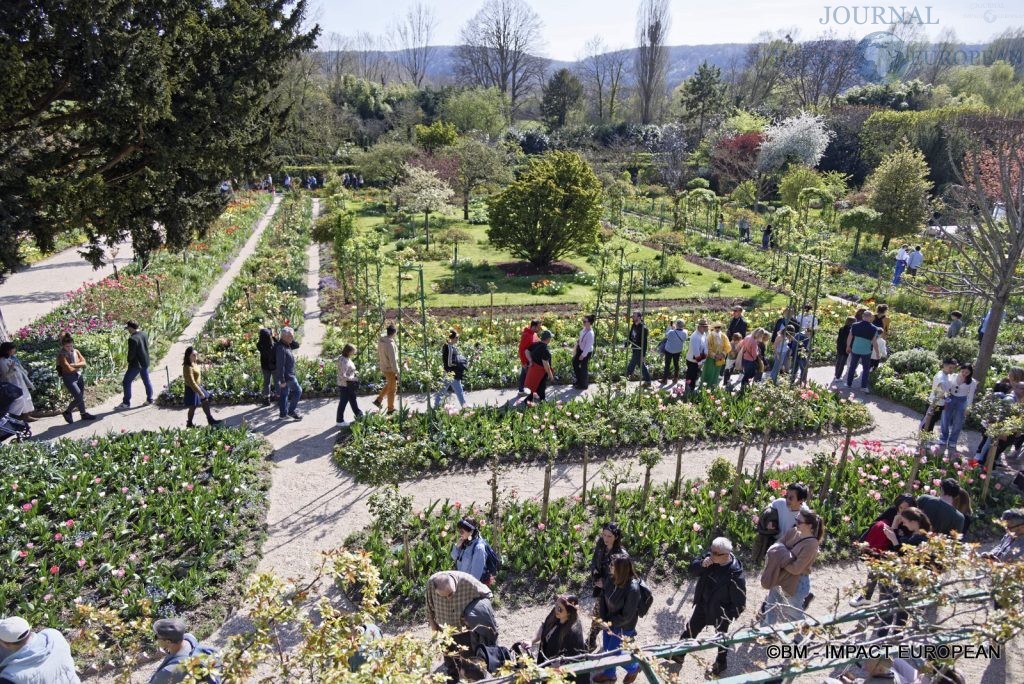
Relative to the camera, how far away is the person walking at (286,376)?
10227mm

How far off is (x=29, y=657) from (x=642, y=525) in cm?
545

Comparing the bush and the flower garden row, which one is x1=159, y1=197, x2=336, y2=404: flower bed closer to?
the flower garden row

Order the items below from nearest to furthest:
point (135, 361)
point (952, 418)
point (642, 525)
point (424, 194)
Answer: point (642, 525) < point (952, 418) < point (135, 361) < point (424, 194)

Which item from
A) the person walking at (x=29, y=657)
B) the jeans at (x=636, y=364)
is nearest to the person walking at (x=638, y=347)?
the jeans at (x=636, y=364)

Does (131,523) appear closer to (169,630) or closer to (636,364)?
(169,630)

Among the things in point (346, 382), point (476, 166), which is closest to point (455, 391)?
point (346, 382)

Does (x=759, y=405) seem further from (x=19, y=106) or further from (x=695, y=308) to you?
(x=19, y=106)

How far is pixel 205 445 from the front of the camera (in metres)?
8.73

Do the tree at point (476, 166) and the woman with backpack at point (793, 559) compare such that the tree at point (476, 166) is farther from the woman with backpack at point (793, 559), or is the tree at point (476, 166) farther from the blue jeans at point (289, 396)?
the woman with backpack at point (793, 559)

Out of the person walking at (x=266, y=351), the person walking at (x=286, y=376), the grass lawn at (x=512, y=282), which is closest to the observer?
the person walking at (x=286, y=376)

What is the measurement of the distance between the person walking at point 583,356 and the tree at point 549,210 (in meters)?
8.40

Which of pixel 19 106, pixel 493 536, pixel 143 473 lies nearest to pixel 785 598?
pixel 493 536

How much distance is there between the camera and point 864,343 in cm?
1166

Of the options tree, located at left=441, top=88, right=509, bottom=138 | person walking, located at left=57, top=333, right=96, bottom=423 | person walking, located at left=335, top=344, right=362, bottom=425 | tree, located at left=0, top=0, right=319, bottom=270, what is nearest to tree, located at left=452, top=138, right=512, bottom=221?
tree, located at left=0, top=0, right=319, bottom=270
